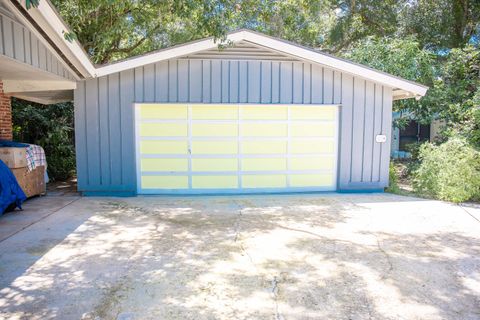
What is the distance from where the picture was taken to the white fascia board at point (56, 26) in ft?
14.6

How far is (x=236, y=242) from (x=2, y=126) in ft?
19.1

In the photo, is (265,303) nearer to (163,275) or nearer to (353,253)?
(163,275)

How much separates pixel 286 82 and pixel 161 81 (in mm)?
2631

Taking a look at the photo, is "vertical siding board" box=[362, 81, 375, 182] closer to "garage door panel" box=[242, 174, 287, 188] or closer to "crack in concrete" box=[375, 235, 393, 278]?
"garage door panel" box=[242, 174, 287, 188]

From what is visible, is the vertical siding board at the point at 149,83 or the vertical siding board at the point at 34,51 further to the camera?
the vertical siding board at the point at 149,83

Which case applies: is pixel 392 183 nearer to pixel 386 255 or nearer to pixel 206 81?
pixel 386 255

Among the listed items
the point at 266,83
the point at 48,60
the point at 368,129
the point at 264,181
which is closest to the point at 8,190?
the point at 48,60

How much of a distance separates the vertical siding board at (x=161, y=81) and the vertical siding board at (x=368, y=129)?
14.2 feet

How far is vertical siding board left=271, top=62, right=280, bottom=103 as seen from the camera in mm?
7781

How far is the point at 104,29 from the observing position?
10227 mm

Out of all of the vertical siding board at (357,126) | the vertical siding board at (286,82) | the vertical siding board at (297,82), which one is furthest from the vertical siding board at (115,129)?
the vertical siding board at (357,126)

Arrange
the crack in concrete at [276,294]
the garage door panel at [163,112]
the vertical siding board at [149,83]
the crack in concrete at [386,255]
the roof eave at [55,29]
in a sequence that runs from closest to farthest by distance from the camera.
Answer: the crack in concrete at [276,294], the crack in concrete at [386,255], the roof eave at [55,29], the vertical siding board at [149,83], the garage door panel at [163,112]

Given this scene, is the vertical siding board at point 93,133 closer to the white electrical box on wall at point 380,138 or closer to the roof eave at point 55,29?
the roof eave at point 55,29

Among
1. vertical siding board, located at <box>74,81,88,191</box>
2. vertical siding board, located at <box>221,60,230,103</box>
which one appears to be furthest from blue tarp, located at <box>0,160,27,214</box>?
vertical siding board, located at <box>221,60,230,103</box>
